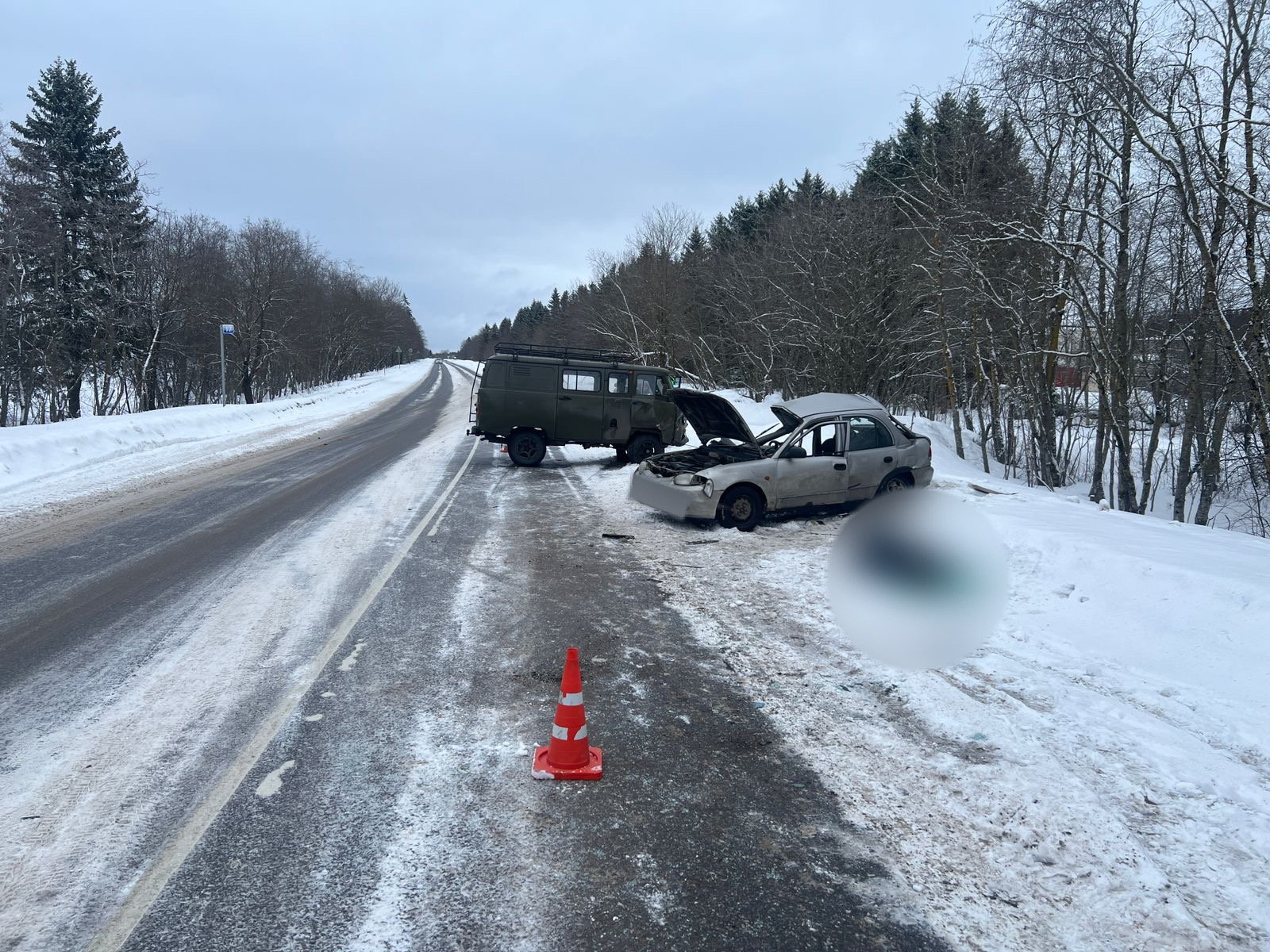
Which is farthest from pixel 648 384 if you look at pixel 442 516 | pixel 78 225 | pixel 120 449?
pixel 78 225

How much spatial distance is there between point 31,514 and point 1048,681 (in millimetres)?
11831

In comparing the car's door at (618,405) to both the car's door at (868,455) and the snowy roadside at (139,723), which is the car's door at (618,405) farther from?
the snowy roadside at (139,723)

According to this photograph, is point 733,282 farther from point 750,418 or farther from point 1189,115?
point 1189,115

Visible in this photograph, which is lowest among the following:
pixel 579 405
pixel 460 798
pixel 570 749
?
pixel 460 798

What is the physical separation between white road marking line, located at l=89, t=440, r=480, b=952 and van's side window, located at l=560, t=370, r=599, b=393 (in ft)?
33.6

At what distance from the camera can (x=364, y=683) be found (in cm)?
468

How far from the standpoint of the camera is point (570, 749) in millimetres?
3695

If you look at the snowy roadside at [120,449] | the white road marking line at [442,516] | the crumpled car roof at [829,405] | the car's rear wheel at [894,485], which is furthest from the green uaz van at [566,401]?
the car's rear wheel at [894,485]

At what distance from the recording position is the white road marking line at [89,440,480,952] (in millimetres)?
2580

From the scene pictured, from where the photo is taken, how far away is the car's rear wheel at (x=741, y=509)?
979cm

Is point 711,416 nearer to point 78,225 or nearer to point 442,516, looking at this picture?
point 442,516

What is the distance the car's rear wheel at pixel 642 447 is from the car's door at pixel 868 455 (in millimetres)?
6298

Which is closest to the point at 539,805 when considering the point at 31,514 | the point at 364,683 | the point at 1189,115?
the point at 364,683

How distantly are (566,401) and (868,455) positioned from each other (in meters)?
7.20
